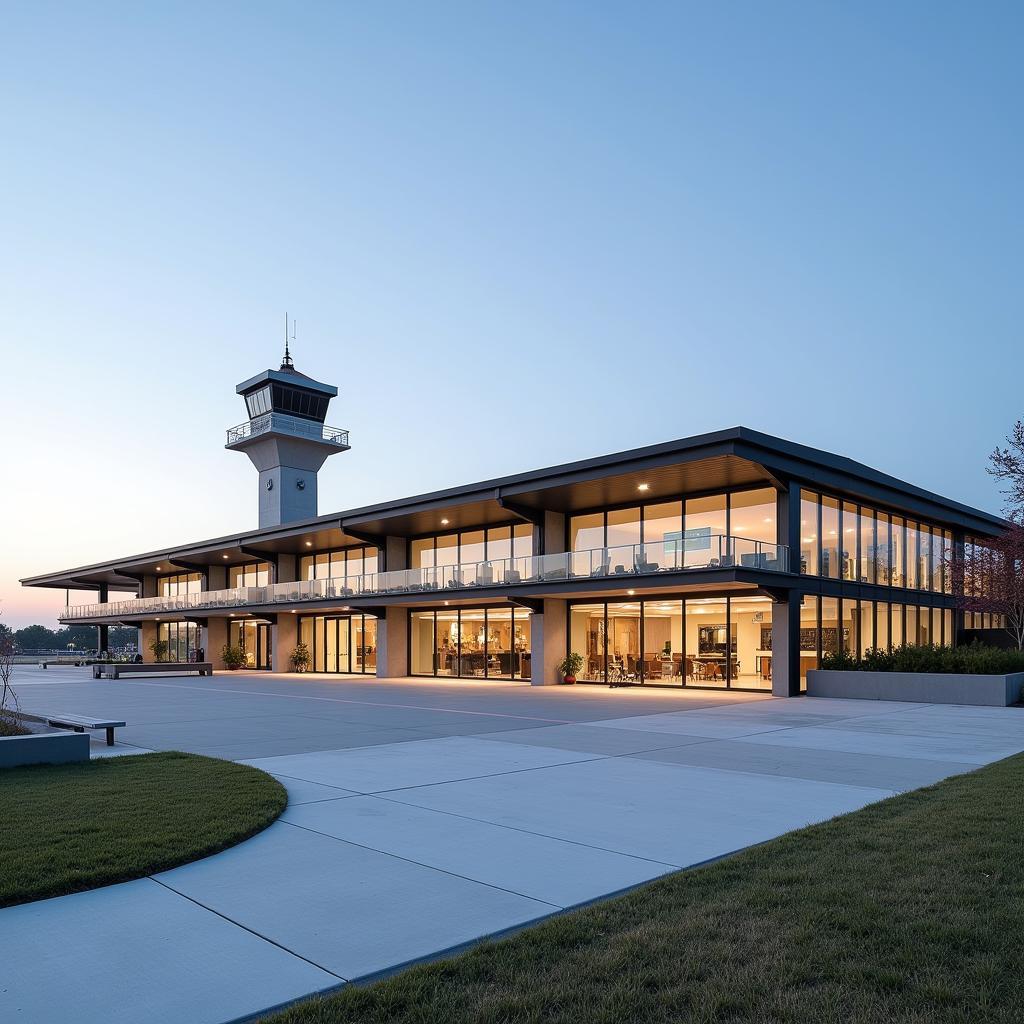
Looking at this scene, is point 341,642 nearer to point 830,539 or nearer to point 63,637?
point 830,539

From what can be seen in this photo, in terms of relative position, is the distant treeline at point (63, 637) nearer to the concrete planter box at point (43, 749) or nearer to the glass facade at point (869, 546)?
the glass facade at point (869, 546)

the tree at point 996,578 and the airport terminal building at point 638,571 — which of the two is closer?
the airport terminal building at point 638,571

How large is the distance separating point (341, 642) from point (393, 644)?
5949 millimetres

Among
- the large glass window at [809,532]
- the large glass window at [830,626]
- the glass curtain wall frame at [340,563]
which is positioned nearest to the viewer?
the large glass window at [809,532]

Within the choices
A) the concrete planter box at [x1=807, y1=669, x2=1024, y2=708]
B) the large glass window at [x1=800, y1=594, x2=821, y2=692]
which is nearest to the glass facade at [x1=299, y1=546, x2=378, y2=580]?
the large glass window at [x1=800, y1=594, x2=821, y2=692]

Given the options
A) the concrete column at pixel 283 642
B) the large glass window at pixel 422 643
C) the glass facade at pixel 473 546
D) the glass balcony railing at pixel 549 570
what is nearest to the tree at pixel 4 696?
the glass balcony railing at pixel 549 570

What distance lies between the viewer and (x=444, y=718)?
18.5 m

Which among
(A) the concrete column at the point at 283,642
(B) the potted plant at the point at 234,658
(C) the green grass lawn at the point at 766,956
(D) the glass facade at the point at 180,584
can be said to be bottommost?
(B) the potted plant at the point at 234,658

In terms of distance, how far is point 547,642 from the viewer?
30.5m

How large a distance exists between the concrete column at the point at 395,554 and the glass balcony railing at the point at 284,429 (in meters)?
16.3

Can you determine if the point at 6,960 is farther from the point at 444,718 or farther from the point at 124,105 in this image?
the point at 124,105

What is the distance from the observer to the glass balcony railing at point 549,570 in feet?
79.2

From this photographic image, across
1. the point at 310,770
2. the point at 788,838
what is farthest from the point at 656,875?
the point at 310,770

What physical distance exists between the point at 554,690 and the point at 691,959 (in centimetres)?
2366
